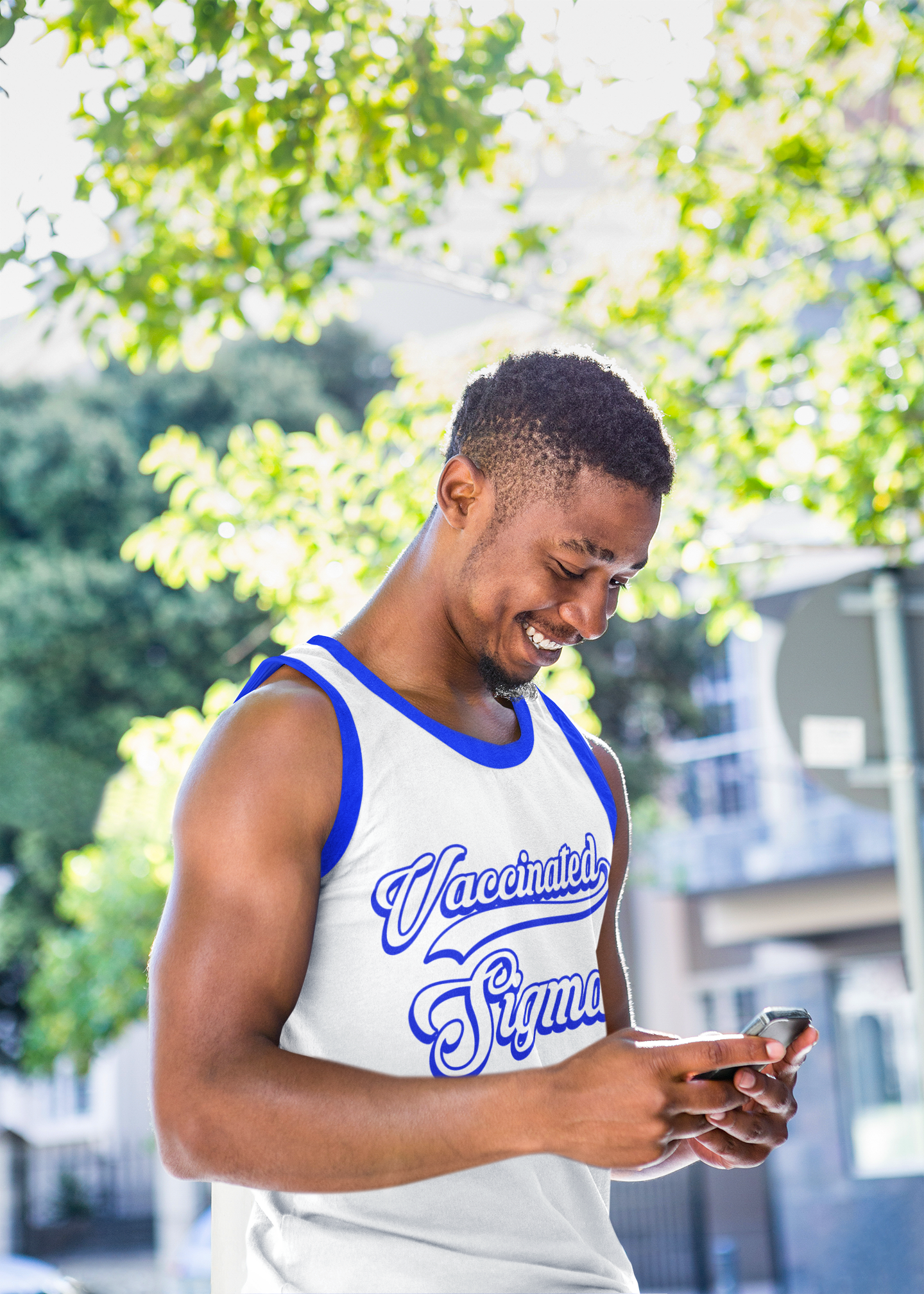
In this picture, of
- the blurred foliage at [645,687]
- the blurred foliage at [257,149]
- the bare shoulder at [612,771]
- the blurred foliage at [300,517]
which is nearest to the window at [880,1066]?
the blurred foliage at [645,687]

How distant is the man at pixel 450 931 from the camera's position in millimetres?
1390

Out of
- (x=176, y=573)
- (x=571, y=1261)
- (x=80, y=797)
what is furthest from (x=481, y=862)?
(x=80, y=797)

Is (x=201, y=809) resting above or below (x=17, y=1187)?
above

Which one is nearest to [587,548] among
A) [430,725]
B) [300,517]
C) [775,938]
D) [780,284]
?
[430,725]

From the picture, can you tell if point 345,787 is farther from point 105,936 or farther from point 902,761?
point 105,936

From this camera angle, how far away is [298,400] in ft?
55.8

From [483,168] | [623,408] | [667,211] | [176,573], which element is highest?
[667,211]

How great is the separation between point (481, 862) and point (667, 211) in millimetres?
4217

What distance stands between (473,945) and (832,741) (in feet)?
7.74

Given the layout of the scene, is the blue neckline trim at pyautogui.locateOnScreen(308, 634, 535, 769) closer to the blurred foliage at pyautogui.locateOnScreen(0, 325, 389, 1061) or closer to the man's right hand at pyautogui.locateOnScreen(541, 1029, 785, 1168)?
the man's right hand at pyautogui.locateOnScreen(541, 1029, 785, 1168)

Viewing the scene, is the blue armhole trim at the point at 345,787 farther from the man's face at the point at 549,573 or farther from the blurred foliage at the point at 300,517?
the blurred foliage at the point at 300,517

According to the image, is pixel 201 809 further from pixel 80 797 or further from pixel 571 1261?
pixel 80 797

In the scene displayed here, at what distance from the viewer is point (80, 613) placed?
609 inches

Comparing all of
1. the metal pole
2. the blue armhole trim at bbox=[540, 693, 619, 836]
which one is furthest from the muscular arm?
the metal pole
